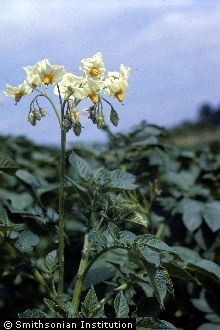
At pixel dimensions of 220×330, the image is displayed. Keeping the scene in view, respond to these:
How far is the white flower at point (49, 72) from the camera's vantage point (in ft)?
4.90

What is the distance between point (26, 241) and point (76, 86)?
474 millimetres

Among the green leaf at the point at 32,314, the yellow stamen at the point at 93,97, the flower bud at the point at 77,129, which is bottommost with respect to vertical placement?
the green leaf at the point at 32,314

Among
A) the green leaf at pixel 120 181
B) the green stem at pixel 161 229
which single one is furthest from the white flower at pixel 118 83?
the green stem at pixel 161 229

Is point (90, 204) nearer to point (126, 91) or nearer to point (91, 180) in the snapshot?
point (91, 180)

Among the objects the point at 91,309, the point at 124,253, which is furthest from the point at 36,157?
the point at 91,309

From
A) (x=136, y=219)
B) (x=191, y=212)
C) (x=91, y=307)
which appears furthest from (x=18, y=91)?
(x=191, y=212)

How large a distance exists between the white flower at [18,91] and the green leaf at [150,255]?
488mm

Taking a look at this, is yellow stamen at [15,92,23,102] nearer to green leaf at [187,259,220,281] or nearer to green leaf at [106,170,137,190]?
green leaf at [106,170,137,190]

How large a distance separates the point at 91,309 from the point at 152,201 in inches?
36.8

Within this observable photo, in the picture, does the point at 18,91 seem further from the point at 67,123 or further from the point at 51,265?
the point at 51,265

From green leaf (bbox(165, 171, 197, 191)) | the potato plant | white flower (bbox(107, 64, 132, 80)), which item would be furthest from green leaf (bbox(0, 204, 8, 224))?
green leaf (bbox(165, 171, 197, 191))

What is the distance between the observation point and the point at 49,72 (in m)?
1.50

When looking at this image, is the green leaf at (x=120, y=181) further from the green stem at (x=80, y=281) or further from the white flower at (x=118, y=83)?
the white flower at (x=118, y=83)

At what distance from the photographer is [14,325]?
1.60m
